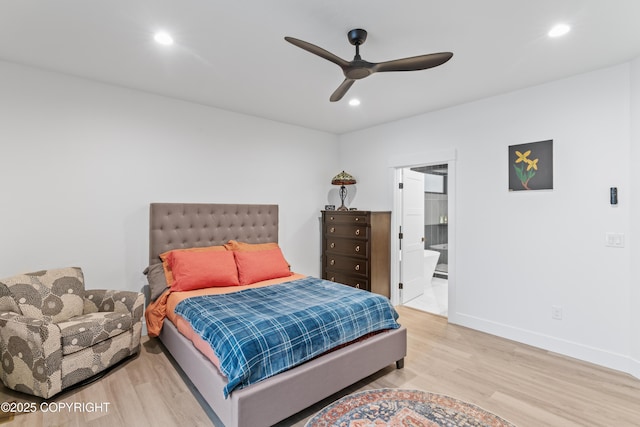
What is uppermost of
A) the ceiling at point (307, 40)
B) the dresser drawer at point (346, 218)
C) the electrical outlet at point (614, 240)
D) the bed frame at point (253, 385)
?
the ceiling at point (307, 40)

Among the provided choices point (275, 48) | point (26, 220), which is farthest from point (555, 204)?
point (26, 220)

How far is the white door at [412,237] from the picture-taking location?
462 cm

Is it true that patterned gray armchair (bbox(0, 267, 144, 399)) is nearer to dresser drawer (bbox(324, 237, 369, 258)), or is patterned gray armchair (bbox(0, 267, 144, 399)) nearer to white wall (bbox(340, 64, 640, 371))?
dresser drawer (bbox(324, 237, 369, 258))

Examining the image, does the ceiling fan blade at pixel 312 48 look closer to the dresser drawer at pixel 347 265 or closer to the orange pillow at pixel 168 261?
the orange pillow at pixel 168 261

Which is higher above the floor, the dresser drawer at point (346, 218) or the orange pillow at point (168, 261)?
the dresser drawer at point (346, 218)

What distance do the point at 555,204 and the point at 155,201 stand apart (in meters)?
4.20

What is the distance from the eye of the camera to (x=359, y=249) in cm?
428

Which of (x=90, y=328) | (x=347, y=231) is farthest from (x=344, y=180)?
(x=90, y=328)

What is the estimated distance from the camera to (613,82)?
279 centimetres

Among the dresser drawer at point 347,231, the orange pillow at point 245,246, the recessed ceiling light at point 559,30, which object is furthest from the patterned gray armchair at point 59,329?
the recessed ceiling light at point 559,30

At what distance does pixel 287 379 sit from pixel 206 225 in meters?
2.32

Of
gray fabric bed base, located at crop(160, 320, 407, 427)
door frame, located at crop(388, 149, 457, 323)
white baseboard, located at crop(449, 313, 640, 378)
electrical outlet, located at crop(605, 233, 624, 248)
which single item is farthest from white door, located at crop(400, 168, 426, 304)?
electrical outlet, located at crop(605, 233, 624, 248)

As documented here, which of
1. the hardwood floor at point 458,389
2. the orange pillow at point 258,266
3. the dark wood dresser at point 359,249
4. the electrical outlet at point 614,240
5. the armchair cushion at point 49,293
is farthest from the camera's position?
the dark wood dresser at point 359,249

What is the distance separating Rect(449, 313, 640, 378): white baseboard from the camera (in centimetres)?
273
